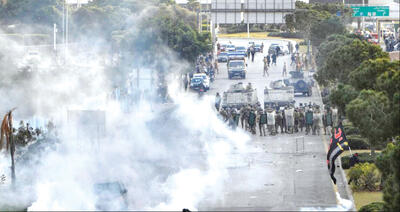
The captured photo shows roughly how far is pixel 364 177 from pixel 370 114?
1848mm

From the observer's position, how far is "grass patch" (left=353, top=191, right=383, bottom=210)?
2545 centimetres

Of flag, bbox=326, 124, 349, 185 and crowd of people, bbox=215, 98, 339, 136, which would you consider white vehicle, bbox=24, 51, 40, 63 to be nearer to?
crowd of people, bbox=215, 98, 339, 136

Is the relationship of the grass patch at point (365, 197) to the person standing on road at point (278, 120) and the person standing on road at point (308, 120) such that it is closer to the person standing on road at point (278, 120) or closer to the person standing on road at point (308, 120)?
the person standing on road at point (308, 120)

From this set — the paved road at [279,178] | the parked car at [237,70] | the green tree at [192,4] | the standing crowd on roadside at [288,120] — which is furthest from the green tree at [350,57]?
the green tree at [192,4]

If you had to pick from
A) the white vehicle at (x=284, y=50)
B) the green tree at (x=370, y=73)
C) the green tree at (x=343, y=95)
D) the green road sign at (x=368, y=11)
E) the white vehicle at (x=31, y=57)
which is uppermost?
the green road sign at (x=368, y=11)

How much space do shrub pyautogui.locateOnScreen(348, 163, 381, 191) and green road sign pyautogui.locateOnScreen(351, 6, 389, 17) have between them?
189ft

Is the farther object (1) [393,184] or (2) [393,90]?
(2) [393,90]

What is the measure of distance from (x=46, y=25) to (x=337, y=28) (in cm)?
2767

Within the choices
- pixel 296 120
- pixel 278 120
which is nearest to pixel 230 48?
pixel 278 120

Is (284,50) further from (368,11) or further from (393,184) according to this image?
(393,184)

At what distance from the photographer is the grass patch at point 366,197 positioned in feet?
83.5

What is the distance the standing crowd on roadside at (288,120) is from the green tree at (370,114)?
13057 millimetres

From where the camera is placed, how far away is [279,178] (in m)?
29.7

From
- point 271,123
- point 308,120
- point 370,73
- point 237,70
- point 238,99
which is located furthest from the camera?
point 237,70
